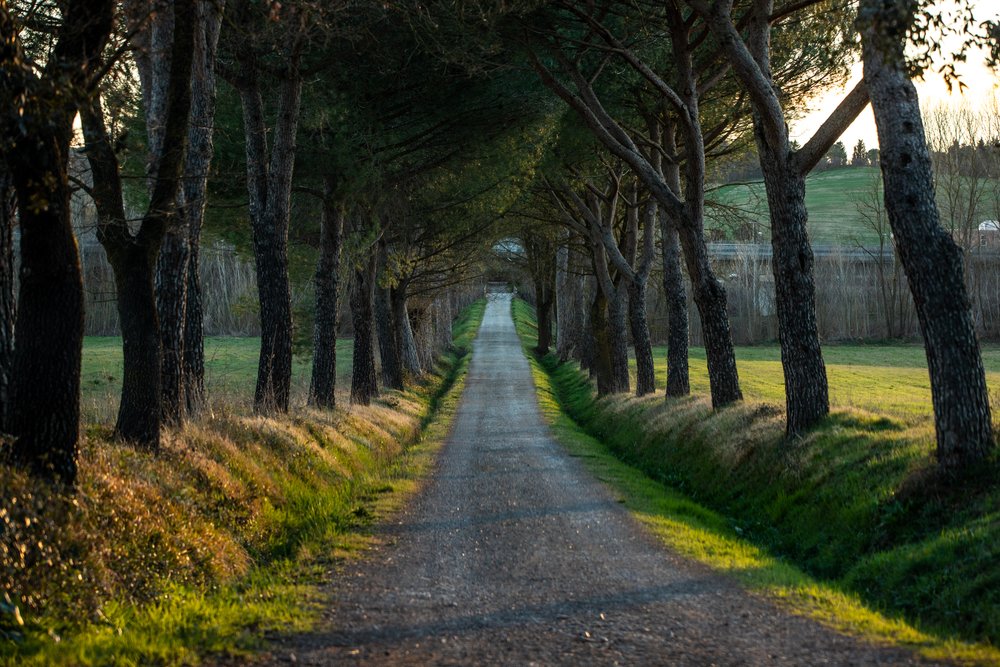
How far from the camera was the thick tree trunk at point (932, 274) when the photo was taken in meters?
9.75

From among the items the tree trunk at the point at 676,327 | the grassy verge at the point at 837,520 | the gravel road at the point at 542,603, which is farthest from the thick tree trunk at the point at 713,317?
the gravel road at the point at 542,603

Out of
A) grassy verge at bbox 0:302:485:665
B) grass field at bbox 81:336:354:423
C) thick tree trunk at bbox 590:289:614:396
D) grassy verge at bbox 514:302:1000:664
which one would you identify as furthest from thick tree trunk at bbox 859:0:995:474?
thick tree trunk at bbox 590:289:614:396

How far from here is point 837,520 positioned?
34.6 feet

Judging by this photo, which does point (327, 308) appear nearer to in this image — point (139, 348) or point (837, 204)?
point (139, 348)

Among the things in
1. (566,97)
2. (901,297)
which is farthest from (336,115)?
(901,297)

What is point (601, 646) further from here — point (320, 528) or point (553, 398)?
point (553, 398)

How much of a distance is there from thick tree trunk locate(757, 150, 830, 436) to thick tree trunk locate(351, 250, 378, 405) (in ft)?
43.2

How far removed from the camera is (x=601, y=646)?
651 cm

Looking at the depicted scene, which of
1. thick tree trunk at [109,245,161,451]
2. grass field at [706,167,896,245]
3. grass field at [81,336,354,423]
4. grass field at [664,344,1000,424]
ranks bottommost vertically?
grass field at [664,344,1000,424]

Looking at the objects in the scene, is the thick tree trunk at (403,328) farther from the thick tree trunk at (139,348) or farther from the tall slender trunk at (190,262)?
the thick tree trunk at (139,348)

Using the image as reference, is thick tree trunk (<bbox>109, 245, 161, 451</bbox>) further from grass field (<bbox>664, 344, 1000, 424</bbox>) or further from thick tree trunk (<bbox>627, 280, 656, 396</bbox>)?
thick tree trunk (<bbox>627, 280, 656, 396</bbox>)

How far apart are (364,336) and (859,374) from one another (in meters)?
24.4

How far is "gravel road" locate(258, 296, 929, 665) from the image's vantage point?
6.36 meters

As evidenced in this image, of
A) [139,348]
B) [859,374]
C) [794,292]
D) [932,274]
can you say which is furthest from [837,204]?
[139,348]
